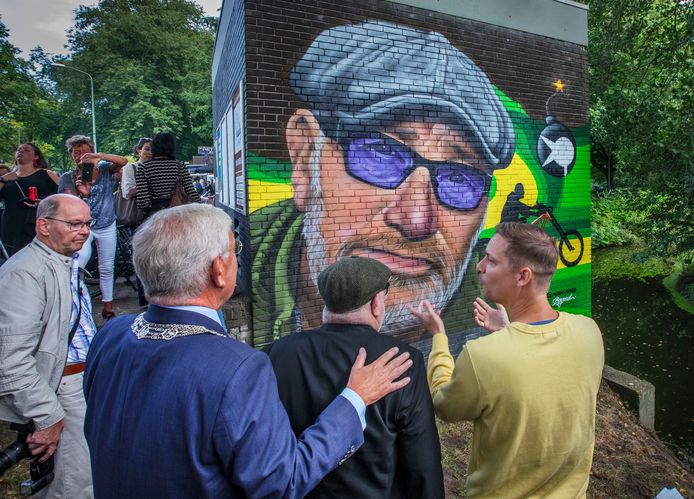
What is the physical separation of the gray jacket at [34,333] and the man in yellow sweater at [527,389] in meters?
1.93

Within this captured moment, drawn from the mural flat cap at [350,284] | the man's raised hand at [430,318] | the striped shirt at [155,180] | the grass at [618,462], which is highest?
the striped shirt at [155,180]

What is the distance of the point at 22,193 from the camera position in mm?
4582

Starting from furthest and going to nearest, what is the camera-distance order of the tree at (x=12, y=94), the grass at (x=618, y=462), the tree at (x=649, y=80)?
the tree at (x=12, y=94), the tree at (x=649, y=80), the grass at (x=618, y=462)

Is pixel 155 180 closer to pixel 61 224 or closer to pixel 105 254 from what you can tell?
pixel 105 254

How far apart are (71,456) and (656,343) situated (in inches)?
418

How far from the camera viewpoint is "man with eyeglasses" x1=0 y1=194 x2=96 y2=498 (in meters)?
2.21

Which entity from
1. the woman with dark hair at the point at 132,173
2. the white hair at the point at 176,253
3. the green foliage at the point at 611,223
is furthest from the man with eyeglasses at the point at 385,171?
the green foliage at the point at 611,223

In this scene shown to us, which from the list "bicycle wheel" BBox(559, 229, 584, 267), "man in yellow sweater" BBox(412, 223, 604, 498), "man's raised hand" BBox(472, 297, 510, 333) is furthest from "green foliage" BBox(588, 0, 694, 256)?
"man in yellow sweater" BBox(412, 223, 604, 498)

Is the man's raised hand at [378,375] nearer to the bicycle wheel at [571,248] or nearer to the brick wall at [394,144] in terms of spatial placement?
the brick wall at [394,144]

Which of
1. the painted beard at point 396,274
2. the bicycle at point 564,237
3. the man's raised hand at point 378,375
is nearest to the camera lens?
the man's raised hand at point 378,375

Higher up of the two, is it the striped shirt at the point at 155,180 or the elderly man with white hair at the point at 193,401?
the striped shirt at the point at 155,180

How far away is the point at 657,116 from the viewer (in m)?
8.52

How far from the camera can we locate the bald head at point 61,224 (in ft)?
8.27

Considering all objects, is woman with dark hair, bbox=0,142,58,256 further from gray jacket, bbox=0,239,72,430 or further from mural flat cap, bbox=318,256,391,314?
mural flat cap, bbox=318,256,391,314
